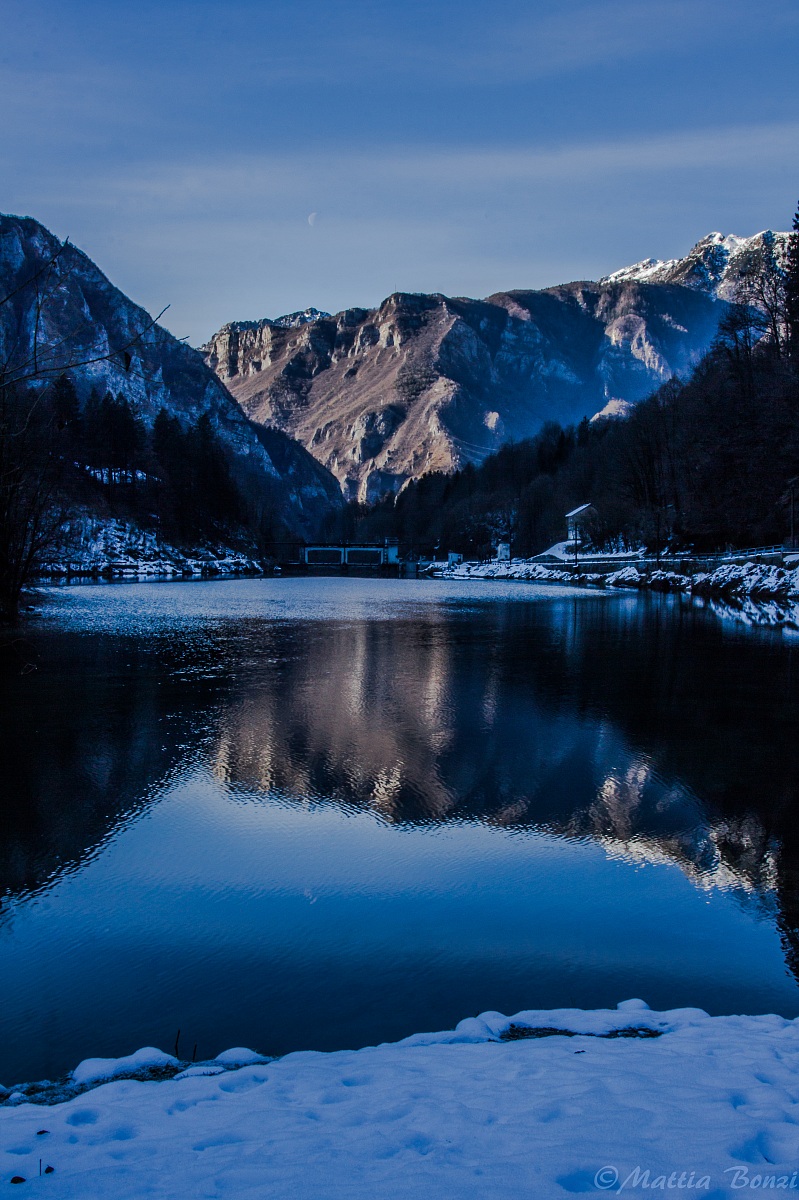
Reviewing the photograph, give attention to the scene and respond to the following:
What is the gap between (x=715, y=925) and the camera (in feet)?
25.6

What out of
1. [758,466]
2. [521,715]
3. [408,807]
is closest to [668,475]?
[758,466]

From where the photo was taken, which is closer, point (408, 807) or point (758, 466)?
point (408, 807)

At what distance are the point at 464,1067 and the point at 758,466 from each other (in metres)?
55.4

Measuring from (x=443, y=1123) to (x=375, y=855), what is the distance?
5.49 meters

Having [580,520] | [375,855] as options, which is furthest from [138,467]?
[375,855]

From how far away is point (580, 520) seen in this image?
110 meters

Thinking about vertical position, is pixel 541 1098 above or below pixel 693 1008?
above

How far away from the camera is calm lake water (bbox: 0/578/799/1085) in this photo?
21.3 ft

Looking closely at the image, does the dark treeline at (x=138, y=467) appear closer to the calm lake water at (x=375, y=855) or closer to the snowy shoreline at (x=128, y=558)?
the snowy shoreline at (x=128, y=558)

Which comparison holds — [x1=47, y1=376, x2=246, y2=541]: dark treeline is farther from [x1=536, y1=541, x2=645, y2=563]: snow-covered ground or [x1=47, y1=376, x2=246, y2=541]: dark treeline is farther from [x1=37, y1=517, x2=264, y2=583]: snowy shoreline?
[x1=536, y1=541, x2=645, y2=563]: snow-covered ground

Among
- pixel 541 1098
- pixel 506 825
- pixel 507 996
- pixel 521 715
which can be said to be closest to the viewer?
pixel 541 1098

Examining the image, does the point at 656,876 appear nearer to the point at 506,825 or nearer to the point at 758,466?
the point at 506,825

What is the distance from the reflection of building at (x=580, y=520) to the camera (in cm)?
10762

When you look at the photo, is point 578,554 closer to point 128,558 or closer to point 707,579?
point 707,579
